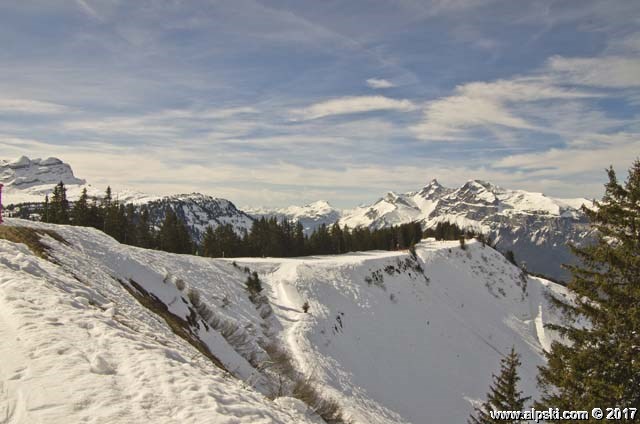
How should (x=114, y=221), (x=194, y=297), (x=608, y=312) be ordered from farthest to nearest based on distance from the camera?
(x=114, y=221), (x=194, y=297), (x=608, y=312)

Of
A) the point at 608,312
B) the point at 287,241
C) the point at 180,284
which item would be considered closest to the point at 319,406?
the point at 608,312

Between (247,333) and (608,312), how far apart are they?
23.1 meters

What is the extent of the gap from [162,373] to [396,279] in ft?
172

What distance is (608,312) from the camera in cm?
1166

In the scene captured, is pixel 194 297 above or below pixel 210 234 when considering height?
below

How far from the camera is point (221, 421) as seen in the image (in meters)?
7.16

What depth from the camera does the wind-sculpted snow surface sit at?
24.5 feet

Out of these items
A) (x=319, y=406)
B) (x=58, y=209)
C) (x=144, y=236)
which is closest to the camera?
(x=319, y=406)

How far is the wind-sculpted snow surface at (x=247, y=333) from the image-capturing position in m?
7.46

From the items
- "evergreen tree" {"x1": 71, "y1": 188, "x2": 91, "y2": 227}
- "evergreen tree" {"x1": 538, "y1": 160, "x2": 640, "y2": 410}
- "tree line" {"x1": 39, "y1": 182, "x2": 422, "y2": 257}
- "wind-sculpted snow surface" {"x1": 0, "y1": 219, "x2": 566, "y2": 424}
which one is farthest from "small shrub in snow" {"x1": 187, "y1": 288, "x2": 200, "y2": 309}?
"evergreen tree" {"x1": 71, "y1": 188, "x2": 91, "y2": 227}

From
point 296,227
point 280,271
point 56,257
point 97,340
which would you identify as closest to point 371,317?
point 280,271

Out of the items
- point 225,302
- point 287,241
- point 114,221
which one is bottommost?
point 225,302

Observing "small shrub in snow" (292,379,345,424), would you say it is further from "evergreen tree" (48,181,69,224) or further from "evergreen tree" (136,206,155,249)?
"evergreen tree" (136,206,155,249)

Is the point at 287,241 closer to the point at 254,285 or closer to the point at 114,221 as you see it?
the point at 114,221
